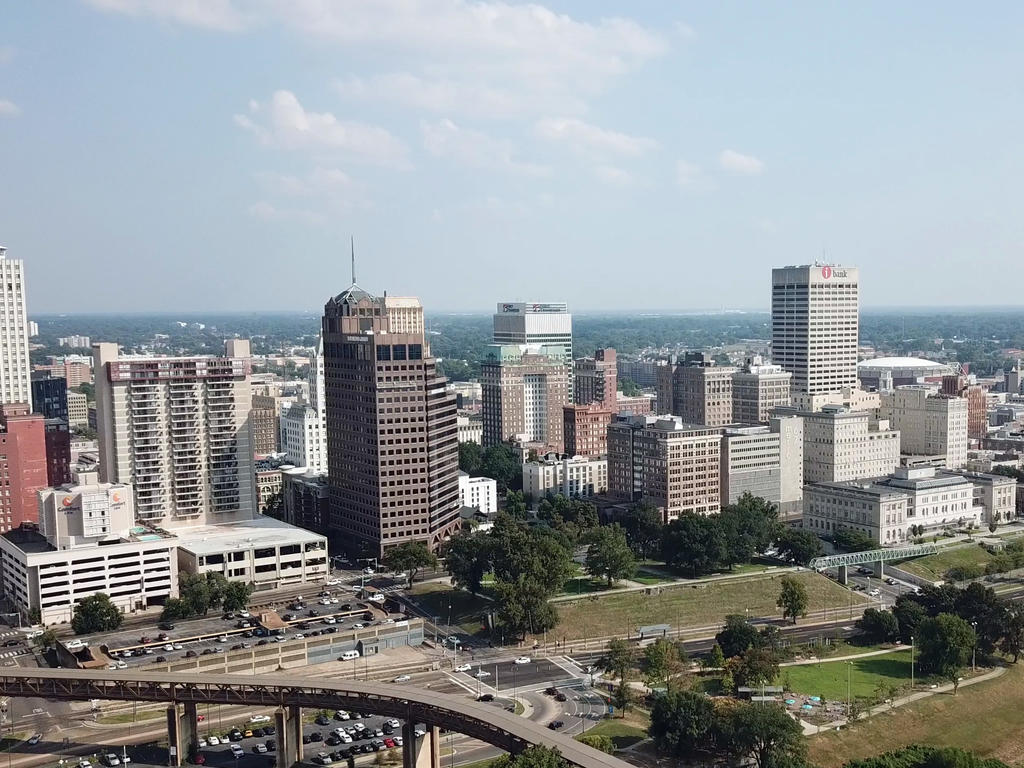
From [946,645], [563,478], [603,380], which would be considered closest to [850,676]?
[946,645]

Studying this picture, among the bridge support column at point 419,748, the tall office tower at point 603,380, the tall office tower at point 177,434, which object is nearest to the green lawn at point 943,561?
the bridge support column at point 419,748

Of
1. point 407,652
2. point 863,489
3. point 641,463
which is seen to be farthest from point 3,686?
point 863,489

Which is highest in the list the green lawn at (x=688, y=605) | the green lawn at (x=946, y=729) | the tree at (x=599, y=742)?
the tree at (x=599, y=742)

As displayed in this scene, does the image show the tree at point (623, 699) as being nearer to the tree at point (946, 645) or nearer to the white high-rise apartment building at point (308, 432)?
the tree at point (946, 645)

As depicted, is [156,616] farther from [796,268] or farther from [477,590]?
[796,268]

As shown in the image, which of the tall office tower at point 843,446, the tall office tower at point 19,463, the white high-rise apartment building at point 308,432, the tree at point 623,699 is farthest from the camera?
the white high-rise apartment building at point 308,432

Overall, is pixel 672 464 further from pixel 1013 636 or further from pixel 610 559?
pixel 1013 636
